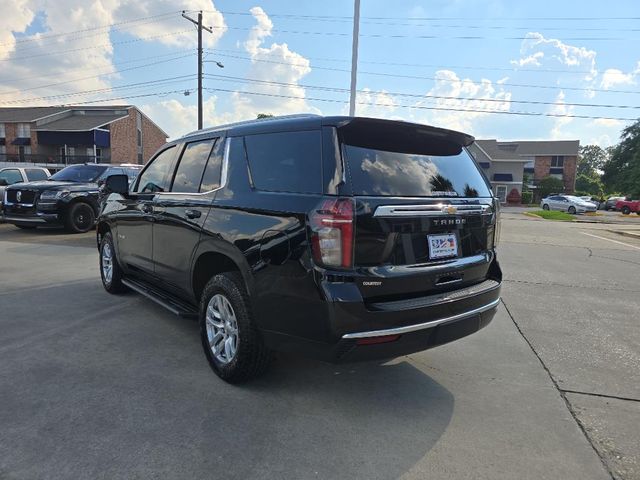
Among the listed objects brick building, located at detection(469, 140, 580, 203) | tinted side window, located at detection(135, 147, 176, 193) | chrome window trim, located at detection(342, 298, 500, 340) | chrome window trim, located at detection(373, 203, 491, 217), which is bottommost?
chrome window trim, located at detection(342, 298, 500, 340)

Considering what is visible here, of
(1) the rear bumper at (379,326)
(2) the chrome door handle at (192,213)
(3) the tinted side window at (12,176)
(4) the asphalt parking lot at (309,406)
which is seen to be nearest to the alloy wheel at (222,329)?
(4) the asphalt parking lot at (309,406)

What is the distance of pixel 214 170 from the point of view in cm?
372

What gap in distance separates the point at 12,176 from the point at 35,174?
2.06 feet

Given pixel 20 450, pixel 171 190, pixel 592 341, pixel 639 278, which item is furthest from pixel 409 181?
pixel 639 278

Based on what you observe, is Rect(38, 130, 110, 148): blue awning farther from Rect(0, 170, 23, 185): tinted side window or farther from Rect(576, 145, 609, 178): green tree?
Rect(576, 145, 609, 178): green tree

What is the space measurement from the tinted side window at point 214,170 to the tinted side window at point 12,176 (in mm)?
13490

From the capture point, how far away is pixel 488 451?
2672 mm

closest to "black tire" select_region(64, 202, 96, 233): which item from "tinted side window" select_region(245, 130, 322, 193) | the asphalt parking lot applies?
the asphalt parking lot

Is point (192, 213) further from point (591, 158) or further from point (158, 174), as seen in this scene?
point (591, 158)

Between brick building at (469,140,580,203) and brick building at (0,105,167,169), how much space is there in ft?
127

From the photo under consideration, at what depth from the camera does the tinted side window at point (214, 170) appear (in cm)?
365

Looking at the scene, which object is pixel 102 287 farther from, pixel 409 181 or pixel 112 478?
pixel 409 181

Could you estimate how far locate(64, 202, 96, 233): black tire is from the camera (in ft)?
37.2

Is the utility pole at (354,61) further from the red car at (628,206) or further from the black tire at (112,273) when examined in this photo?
the red car at (628,206)
